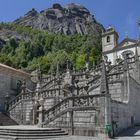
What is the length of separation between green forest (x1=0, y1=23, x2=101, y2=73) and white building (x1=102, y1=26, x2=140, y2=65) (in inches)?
140

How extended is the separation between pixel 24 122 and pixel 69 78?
29.7 ft

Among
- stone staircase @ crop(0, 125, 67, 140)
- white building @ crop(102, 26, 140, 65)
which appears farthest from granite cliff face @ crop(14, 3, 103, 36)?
stone staircase @ crop(0, 125, 67, 140)

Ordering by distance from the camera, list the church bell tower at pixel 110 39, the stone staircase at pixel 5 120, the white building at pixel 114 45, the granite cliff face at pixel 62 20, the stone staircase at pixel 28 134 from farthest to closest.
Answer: the granite cliff face at pixel 62 20 < the church bell tower at pixel 110 39 < the white building at pixel 114 45 < the stone staircase at pixel 5 120 < the stone staircase at pixel 28 134

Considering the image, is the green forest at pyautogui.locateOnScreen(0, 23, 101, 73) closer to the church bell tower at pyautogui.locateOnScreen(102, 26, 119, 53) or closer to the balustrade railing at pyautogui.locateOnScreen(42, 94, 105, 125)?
the church bell tower at pyautogui.locateOnScreen(102, 26, 119, 53)

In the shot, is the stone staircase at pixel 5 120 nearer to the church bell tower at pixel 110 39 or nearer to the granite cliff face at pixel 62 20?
the church bell tower at pixel 110 39

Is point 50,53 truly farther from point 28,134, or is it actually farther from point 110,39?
point 28,134

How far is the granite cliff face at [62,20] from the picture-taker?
132 m

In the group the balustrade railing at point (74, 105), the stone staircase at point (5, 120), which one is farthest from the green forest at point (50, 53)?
the balustrade railing at point (74, 105)

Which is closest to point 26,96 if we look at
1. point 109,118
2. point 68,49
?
point 109,118

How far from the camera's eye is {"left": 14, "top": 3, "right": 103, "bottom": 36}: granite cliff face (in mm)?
131625

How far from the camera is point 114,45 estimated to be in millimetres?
58969

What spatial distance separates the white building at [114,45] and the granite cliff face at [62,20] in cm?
6519

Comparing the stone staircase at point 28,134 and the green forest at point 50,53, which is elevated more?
the green forest at point 50,53

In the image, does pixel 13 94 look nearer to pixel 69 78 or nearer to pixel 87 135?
pixel 69 78
